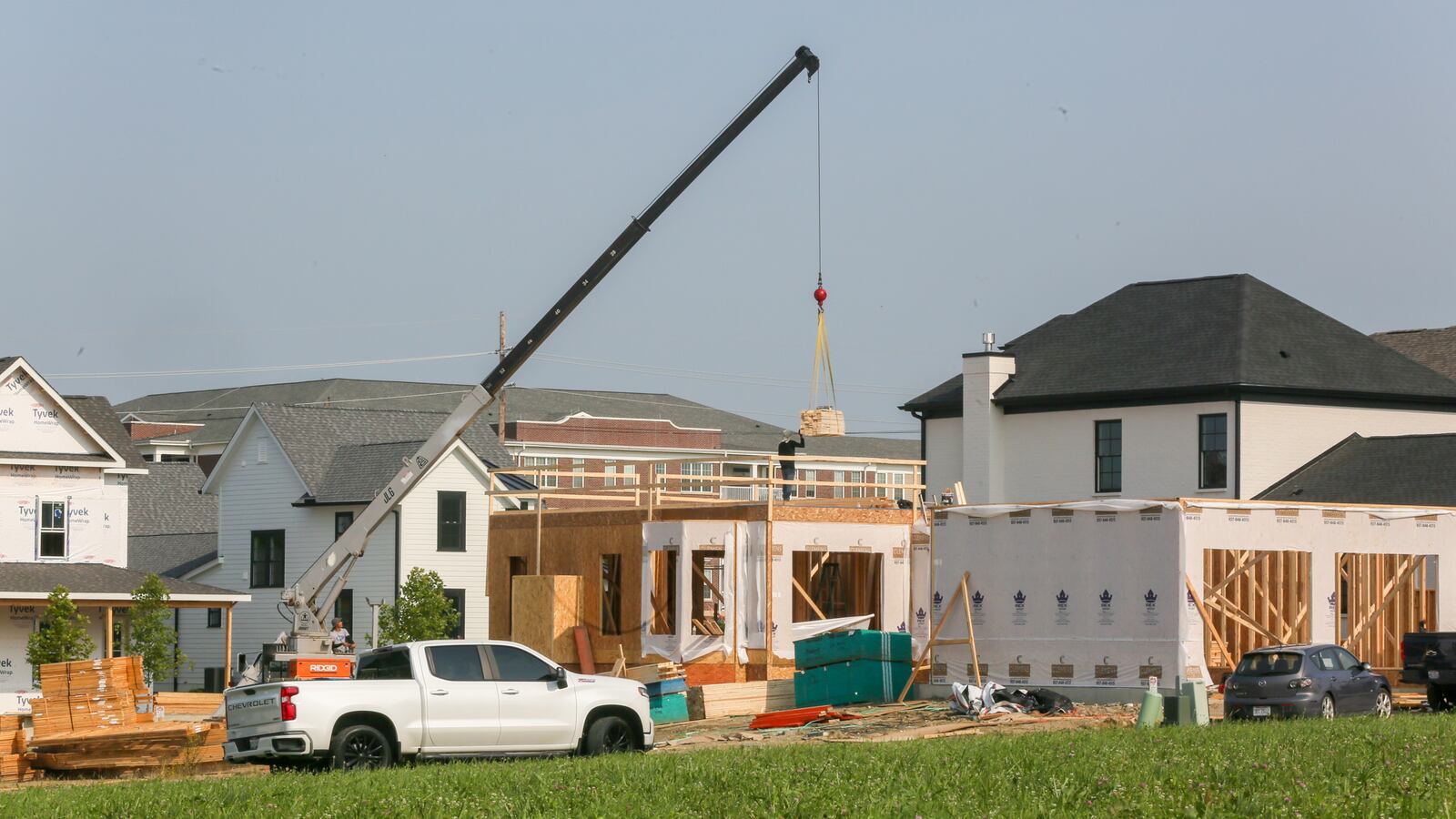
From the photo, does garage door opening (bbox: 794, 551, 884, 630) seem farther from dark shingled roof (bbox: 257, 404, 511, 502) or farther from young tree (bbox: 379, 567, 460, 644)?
dark shingled roof (bbox: 257, 404, 511, 502)

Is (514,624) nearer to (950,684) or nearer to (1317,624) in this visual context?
(950,684)

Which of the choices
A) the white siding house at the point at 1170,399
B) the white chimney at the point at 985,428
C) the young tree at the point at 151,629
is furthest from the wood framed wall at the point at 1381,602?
the young tree at the point at 151,629

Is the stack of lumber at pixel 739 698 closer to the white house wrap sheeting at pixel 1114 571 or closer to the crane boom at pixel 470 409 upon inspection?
the white house wrap sheeting at pixel 1114 571

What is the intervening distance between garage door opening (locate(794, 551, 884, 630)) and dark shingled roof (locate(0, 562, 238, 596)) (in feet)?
60.5

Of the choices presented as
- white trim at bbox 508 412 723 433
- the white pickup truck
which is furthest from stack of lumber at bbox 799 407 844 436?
white trim at bbox 508 412 723 433

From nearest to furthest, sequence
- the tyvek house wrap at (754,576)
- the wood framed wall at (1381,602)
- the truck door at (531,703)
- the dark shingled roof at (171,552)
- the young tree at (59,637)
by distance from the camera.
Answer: the truck door at (531,703) < the wood framed wall at (1381,602) < the tyvek house wrap at (754,576) < the young tree at (59,637) < the dark shingled roof at (171,552)

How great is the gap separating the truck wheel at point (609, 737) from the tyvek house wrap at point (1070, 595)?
1014 cm

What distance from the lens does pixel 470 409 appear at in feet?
111

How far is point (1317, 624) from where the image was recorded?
32156mm

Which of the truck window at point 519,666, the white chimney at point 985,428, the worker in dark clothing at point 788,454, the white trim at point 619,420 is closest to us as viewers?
the truck window at point 519,666

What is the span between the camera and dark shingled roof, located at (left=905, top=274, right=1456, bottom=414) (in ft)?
150

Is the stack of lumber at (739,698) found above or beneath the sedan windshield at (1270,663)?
beneath

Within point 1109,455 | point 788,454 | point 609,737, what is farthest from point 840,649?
point 788,454

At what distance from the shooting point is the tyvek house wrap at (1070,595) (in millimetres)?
30094
